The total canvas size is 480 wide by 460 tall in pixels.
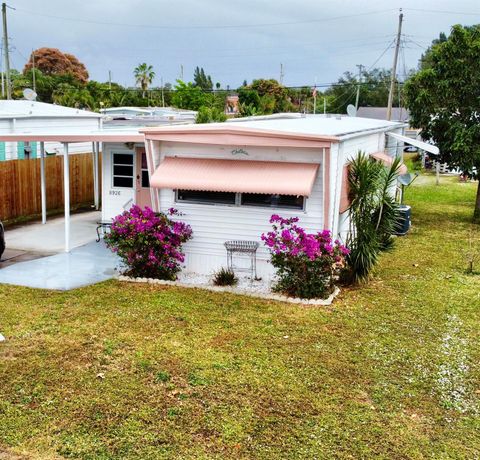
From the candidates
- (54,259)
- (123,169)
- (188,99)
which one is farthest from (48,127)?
(188,99)

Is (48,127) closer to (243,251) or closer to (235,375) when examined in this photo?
(243,251)

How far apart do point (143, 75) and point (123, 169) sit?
51677mm

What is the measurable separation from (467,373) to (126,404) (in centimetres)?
402

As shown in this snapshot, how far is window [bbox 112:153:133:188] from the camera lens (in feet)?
45.2

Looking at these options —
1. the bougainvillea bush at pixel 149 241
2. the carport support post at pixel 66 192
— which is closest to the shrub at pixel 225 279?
the bougainvillea bush at pixel 149 241

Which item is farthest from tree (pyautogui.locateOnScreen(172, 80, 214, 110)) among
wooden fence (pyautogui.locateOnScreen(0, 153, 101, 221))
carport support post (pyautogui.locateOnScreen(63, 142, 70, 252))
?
carport support post (pyautogui.locateOnScreen(63, 142, 70, 252))

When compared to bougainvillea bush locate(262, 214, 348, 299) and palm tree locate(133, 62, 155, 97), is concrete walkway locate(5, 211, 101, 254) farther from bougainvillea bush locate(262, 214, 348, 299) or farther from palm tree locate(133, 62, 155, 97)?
palm tree locate(133, 62, 155, 97)

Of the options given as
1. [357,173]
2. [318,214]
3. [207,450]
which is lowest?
[207,450]

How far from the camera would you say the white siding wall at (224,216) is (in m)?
10.0

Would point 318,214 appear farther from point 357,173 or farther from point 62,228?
point 62,228

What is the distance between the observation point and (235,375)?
675 centimetres

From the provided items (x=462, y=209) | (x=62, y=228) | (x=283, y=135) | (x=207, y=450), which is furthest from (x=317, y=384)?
(x=462, y=209)

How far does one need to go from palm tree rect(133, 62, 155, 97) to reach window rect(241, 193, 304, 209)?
55.1m

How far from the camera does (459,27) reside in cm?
1605
